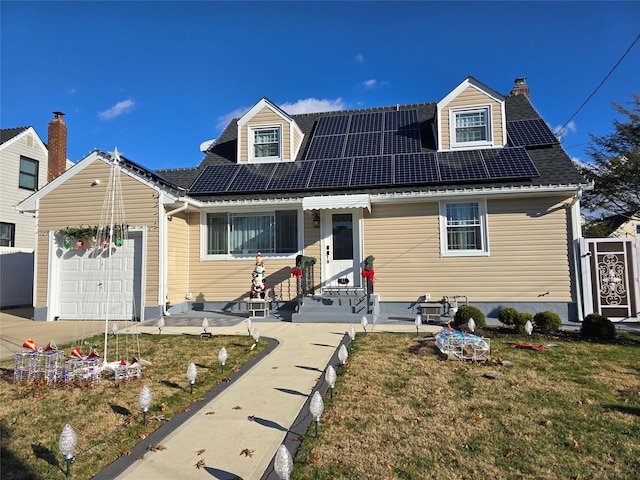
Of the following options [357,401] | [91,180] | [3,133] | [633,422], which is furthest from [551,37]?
[3,133]

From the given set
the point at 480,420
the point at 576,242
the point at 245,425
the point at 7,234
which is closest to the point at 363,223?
the point at 576,242

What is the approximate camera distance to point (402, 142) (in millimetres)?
13906

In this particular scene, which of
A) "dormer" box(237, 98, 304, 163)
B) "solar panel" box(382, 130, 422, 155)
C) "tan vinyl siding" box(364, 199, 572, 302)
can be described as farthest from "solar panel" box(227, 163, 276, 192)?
"solar panel" box(382, 130, 422, 155)

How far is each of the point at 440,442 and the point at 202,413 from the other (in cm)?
278

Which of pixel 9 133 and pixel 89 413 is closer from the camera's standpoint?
pixel 89 413

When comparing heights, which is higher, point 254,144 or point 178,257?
point 254,144

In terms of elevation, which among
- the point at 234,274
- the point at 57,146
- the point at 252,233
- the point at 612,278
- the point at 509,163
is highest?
the point at 57,146

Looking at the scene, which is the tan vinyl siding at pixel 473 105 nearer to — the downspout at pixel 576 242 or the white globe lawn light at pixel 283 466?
the downspout at pixel 576 242

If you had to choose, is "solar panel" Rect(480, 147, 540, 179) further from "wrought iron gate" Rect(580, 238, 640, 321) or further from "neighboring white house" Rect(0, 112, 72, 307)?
"neighboring white house" Rect(0, 112, 72, 307)

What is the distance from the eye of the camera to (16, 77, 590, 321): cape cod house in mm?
10961

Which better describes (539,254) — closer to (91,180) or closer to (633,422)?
(633,422)

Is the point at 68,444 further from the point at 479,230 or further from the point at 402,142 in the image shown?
the point at 402,142

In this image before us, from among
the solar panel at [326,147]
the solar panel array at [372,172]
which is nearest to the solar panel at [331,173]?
the solar panel array at [372,172]

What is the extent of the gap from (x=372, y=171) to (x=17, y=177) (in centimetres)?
1856
